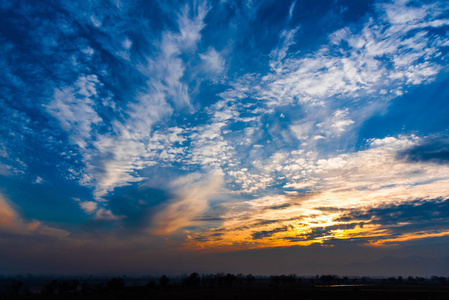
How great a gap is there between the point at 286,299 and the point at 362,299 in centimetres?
2860

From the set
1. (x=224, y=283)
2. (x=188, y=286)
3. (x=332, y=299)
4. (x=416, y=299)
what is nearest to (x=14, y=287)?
(x=188, y=286)

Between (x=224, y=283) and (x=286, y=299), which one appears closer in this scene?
(x=286, y=299)

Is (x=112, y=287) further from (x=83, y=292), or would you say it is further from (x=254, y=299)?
(x=254, y=299)

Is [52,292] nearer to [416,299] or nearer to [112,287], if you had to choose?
[112,287]

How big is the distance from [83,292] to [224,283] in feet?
339

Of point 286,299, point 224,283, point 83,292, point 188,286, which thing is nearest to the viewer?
point 286,299

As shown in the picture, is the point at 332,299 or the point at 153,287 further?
the point at 153,287

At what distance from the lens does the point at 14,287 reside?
127500 mm

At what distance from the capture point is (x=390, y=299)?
83.4 m

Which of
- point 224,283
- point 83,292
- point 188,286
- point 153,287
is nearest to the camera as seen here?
point 83,292

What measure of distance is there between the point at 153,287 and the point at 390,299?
126 metres

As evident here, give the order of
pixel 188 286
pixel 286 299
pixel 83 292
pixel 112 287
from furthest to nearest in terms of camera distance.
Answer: pixel 188 286, pixel 112 287, pixel 83 292, pixel 286 299

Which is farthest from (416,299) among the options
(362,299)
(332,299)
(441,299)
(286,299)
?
(286,299)

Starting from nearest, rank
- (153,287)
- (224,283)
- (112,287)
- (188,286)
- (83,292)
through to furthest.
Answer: (83,292), (112,287), (153,287), (188,286), (224,283)
